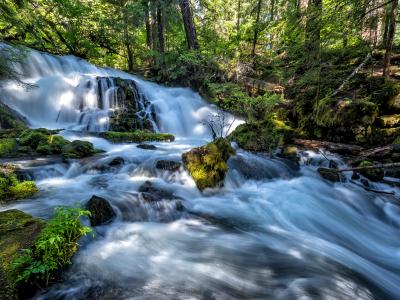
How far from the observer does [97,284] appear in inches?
119

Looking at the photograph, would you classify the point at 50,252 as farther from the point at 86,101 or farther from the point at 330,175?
the point at 86,101

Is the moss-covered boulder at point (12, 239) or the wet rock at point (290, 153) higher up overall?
the wet rock at point (290, 153)

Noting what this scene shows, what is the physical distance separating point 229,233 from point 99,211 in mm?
2160

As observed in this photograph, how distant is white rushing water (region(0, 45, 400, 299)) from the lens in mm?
3229

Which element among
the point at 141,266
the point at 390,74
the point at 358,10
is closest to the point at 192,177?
the point at 141,266

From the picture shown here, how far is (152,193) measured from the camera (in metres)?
5.54

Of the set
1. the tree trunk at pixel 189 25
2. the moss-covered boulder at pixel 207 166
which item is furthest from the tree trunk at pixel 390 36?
the tree trunk at pixel 189 25

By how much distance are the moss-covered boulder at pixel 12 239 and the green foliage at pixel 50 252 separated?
67 millimetres

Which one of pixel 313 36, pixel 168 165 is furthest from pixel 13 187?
pixel 313 36

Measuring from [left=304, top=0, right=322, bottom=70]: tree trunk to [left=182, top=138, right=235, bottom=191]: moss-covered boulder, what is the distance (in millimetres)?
3546

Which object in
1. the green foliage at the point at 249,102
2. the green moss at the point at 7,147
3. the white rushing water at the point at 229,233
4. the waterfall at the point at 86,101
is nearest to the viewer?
the white rushing water at the point at 229,233

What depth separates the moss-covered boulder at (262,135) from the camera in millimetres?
9664

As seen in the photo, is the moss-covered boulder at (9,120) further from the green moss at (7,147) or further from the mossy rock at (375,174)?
the mossy rock at (375,174)

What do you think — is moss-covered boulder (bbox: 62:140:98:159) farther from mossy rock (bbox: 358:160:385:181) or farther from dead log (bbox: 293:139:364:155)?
mossy rock (bbox: 358:160:385:181)
